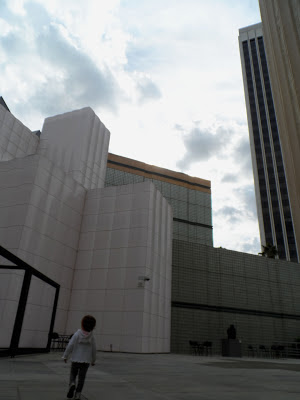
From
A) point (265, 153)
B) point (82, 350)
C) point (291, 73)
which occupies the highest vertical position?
point (265, 153)

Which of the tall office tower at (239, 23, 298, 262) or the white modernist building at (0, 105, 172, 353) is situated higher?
the tall office tower at (239, 23, 298, 262)

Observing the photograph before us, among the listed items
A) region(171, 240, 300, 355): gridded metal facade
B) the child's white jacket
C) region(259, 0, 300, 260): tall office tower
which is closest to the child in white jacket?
the child's white jacket

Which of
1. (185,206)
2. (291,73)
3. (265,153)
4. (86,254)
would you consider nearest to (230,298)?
(86,254)

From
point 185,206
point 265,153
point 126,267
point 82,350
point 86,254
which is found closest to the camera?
point 82,350

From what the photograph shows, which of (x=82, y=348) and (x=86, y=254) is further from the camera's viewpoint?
(x=86, y=254)

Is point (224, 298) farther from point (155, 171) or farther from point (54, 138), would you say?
point (155, 171)

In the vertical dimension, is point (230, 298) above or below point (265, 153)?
below

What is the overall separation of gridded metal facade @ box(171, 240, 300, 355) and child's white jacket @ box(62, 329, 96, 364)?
23423 millimetres

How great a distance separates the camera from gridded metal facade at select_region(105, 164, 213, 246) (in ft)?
163

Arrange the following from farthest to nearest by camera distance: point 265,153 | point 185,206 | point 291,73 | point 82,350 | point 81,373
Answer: point 265,153, point 185,206, point 291,73, point 82,350, point 81,373

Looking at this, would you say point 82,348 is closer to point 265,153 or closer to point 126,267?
point 126,267

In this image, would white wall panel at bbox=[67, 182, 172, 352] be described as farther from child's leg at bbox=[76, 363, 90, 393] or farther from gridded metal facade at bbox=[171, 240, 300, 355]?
child's leg at bbox=[76, 363, 90, 393]

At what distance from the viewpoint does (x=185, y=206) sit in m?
52.3

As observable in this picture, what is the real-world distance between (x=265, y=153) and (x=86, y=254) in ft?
285
